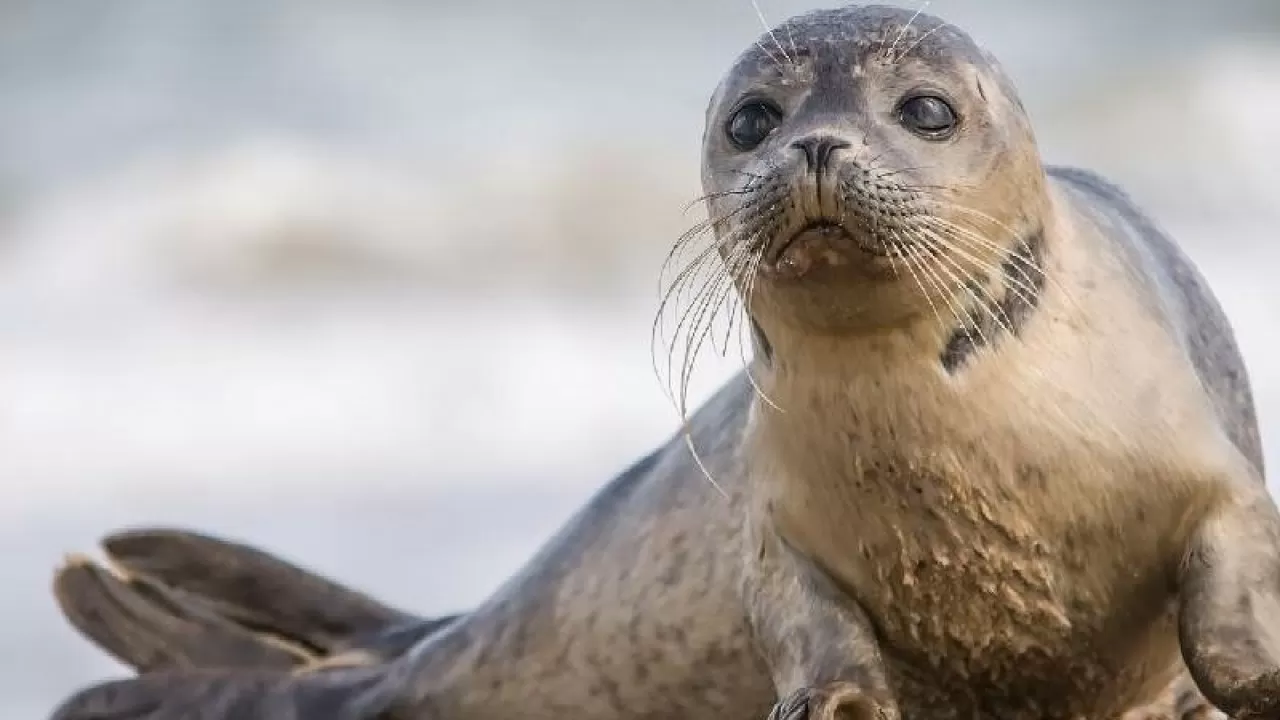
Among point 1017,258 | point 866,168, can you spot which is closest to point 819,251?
point 866,168

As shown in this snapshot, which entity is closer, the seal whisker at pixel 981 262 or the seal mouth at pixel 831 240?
the seal mouth at pixel 831 240

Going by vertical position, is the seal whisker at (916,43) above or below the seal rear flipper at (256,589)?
above

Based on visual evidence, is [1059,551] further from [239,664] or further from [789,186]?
[239,664]

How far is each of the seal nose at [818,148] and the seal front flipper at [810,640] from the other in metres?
0.90

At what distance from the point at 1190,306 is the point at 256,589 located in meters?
2.80

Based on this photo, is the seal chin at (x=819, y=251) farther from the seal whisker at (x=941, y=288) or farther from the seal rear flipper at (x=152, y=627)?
the seal rear flipper at (x=152, y=627)

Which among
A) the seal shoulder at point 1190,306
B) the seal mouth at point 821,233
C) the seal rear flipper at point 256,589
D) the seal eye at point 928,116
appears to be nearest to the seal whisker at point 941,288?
the seal mouth at point 821,233

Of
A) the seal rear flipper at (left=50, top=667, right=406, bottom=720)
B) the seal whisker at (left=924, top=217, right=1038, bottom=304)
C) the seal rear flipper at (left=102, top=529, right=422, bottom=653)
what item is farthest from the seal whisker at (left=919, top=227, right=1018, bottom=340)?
the seal rear flipper at (left=102, top=529, right=422, bottom=653)

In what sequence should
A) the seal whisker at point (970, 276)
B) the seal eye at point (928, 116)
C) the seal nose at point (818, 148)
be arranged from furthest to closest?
the seal eye at point (928, 116), the seal whisker at point (970, 276), the seal nose at point (818, 148)

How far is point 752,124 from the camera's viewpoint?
5691mm

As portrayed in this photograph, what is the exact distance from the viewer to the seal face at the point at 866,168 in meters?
5.39

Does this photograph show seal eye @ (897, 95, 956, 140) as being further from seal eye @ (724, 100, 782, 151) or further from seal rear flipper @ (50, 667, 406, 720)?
seal rear flipper @ (50, 667, 406, 720)

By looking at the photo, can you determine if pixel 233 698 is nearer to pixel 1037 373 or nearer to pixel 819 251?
pixel 1037 373

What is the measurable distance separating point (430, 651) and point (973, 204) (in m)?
2.63
